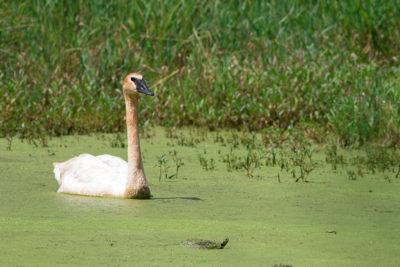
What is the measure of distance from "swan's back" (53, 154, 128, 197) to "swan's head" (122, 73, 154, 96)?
580 millimetres

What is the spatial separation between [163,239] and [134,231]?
0.30m

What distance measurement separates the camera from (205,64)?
1172 cm

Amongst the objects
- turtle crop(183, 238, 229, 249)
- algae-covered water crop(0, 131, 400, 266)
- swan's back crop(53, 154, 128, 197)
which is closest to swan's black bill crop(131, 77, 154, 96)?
swan's back crop(53, 154, 128, 197)

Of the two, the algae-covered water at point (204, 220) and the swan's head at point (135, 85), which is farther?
the swan's head at point (135, 85)

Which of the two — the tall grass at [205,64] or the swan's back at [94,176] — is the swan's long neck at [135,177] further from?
the tall grass at [205,64]

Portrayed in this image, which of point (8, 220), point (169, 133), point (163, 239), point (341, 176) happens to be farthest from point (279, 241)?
point (169, 133)

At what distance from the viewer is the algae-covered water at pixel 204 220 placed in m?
4.81

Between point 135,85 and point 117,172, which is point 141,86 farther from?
point 117,172

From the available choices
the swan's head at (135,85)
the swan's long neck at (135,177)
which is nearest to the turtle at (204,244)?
the swan's long neck at (135,177)

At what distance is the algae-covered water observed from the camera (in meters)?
4.81

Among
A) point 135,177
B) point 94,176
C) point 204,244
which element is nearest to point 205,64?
point 94,176

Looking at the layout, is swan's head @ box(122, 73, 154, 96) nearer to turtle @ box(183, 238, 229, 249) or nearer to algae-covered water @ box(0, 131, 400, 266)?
algae-covered water @ box(0, 131, 400, 266)

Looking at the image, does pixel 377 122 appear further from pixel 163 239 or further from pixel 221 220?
pixel 163 239

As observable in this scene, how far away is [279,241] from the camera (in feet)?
17.2
